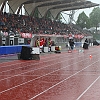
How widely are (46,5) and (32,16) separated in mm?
3385

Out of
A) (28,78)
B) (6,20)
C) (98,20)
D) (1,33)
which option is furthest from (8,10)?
(98,20)

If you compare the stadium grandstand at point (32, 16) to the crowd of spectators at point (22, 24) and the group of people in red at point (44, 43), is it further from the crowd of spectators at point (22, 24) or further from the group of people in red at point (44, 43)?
the group of people in red at point (44, 43)

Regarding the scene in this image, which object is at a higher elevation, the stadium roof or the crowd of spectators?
the stadium roof

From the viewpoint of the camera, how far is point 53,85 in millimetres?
11070

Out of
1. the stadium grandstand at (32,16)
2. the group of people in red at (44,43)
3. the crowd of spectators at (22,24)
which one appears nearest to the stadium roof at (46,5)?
the stadium grandstand at (32,16)

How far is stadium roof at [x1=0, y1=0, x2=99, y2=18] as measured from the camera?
55.2 meters

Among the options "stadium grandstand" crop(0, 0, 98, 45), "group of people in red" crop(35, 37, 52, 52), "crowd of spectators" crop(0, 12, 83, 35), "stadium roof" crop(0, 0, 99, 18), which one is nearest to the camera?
"group of people in red" crop(35, 37, 52, 52)

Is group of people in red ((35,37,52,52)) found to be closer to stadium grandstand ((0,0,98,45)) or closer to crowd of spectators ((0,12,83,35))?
stadium grandstand ((0,0,98,45))

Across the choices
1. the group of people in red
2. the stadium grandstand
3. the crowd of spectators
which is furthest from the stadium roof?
the group of people in red

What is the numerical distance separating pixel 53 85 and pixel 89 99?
8.85 feet

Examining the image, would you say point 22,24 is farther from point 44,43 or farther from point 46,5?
point 44,43

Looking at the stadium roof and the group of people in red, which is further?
the stadium roof

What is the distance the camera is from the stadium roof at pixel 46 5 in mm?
55203

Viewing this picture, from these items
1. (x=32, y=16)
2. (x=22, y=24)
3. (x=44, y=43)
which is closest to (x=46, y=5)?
(x=32, y=16)
